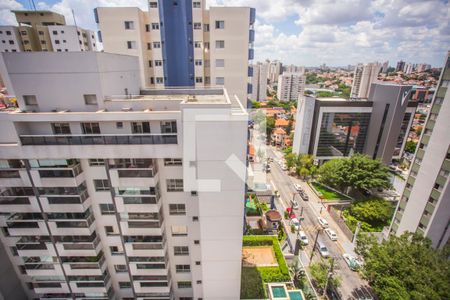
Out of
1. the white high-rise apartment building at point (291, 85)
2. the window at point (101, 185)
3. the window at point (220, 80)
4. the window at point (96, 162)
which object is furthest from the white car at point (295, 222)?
Answer: the white high-rise apartment building at point (291, 85)

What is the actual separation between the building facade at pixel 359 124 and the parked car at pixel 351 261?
86.7ft

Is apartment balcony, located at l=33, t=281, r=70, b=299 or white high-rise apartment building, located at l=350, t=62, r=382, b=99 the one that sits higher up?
white high-rise apartment building, located at l=350, t=62, r=382, b=99

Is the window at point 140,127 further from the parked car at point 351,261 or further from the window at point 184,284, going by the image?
the parked car at point 351,261

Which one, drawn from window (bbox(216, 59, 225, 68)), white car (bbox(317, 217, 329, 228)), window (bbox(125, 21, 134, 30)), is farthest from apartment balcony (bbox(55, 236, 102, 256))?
white car (bbox(317, 217, 329, 228))

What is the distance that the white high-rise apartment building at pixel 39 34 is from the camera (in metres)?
54.1

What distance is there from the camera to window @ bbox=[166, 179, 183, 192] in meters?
14.1

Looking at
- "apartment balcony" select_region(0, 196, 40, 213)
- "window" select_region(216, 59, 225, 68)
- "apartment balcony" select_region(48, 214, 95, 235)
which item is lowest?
"apartment balcony" select_region(48, 214, 95, 235)

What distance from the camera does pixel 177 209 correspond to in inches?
590

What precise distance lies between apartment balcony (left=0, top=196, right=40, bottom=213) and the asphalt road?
97.9 ft

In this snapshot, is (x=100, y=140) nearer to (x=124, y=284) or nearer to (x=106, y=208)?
(x=106, y=208)

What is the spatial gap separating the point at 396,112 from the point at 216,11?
42588 mm

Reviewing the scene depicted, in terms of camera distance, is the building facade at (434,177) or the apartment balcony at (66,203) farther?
the building facade at (434,177)

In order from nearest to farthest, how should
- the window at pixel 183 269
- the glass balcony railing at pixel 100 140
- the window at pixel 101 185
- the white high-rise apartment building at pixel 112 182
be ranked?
the white high-rise apartment building at pixel 112 182 → the glass balcony railing at pixel 100 140 → the window at pixel 101 185 → the window at pixel 183 269

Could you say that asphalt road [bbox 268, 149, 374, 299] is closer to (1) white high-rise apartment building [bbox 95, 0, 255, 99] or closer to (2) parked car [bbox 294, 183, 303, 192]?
(2) parked car [bbox 294, 183, 303, 192]
